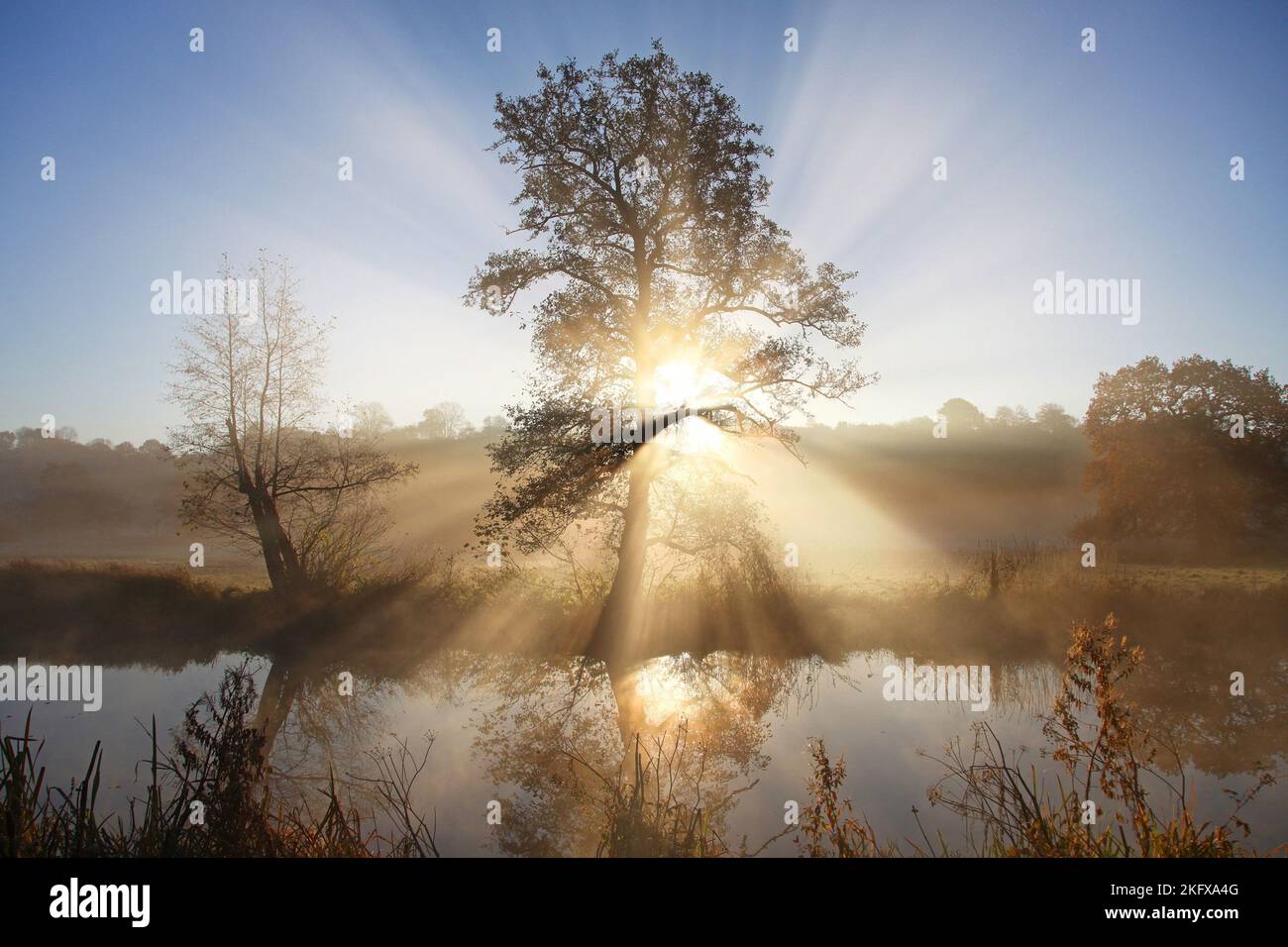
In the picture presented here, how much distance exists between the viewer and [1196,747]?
9.42 m

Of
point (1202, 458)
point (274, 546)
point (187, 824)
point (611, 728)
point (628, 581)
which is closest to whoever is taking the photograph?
point (187, 824)

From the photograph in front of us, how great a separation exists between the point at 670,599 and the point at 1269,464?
23.2 m

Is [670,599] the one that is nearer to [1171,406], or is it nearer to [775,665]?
[775,665]

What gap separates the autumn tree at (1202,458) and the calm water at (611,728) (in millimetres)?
14607

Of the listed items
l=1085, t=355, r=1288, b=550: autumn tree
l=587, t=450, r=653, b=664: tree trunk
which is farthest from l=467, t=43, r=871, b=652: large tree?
l=1085, t=355, r=1288, b=550: autumn tree

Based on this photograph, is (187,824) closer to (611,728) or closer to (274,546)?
(611,728)

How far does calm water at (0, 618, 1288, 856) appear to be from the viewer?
24.4 ft

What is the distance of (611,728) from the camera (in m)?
10.4

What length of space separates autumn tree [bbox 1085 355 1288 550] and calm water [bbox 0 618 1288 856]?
14.6m

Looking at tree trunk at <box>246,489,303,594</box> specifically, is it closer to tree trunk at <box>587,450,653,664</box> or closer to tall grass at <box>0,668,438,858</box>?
tree trunk at <box>587,450,653,664</box>

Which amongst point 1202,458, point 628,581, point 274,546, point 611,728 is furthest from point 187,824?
point 1202,458

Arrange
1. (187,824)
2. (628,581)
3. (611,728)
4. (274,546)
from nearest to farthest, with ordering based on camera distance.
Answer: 1. (187,824)
2. (611,728)
3. (628,581)
4. (274,546)

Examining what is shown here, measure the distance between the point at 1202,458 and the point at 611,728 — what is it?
1003 inches

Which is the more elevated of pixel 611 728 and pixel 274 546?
pixel 274 546
